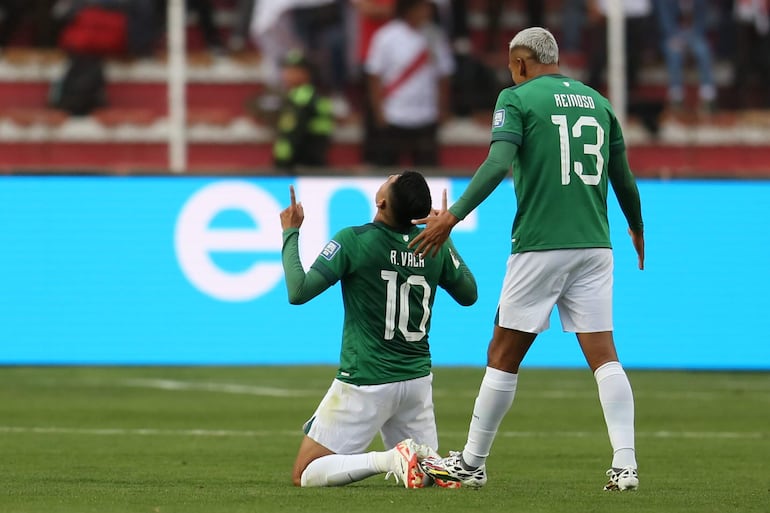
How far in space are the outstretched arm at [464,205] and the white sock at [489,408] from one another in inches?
23.8

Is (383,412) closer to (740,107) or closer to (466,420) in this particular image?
(466,420)

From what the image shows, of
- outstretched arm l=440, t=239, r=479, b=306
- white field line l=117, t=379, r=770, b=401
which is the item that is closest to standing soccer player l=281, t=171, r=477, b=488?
outstretched arm l=440, t=239, r=479, b=306

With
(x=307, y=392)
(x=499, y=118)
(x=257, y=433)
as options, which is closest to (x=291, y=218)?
(x=499, y=118)

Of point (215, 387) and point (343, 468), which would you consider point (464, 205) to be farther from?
point (215, 387)

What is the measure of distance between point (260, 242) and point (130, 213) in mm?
1166

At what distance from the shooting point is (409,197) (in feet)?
21.5

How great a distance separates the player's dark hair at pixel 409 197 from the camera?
655 cm

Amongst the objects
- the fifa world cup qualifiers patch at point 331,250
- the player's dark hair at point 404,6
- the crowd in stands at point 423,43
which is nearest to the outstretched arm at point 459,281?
the fifa world cup qualifiers patch at point 331,250

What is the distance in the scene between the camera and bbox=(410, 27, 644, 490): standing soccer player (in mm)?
6527

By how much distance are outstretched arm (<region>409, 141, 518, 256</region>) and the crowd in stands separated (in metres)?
9.63

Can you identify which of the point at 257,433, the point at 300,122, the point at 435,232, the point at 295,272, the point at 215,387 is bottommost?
the point at 215,387

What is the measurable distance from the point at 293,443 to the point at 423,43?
7883 mm

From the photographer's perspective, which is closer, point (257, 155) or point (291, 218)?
point (291, 218)

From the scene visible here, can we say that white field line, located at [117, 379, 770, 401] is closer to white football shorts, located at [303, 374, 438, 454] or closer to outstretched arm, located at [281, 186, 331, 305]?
white football shorts, located at [303, 374, 438, 454]
